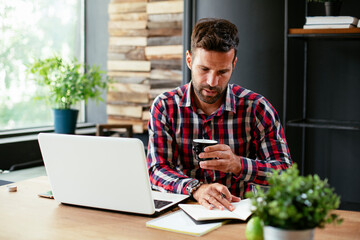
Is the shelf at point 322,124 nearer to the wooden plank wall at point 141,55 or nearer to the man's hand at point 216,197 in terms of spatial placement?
the wooden plank wall at point 141,55

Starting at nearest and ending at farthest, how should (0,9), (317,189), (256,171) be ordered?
(317,189)
(256,171)
(0,9)

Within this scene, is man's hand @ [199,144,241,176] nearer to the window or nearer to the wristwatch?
the wristwatch

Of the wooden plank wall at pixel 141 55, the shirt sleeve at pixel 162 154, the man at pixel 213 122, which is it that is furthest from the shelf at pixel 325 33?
the shirt sleeve at pixel 162 154

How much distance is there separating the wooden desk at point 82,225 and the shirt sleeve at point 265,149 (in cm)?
42

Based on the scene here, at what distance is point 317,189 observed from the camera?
3.47 feet

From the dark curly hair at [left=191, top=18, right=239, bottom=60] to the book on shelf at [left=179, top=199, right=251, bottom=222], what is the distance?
741 millimetres

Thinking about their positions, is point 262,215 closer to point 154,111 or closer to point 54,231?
point 54,231

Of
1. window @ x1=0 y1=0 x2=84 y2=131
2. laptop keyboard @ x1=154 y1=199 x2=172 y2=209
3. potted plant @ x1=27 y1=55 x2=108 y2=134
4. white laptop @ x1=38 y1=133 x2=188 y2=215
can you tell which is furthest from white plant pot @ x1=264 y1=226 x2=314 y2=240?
window @ x1=0 y1=0 x2=84 y2=131

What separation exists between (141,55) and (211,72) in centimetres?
207

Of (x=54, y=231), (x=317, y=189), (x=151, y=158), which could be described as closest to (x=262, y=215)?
(x=317, y=189)

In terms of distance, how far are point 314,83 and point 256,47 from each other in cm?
53

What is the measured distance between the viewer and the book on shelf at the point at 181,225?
1445 mm

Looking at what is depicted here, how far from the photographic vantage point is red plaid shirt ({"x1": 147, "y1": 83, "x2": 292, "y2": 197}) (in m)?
2.15

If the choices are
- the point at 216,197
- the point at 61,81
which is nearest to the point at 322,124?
the point at 216,197
